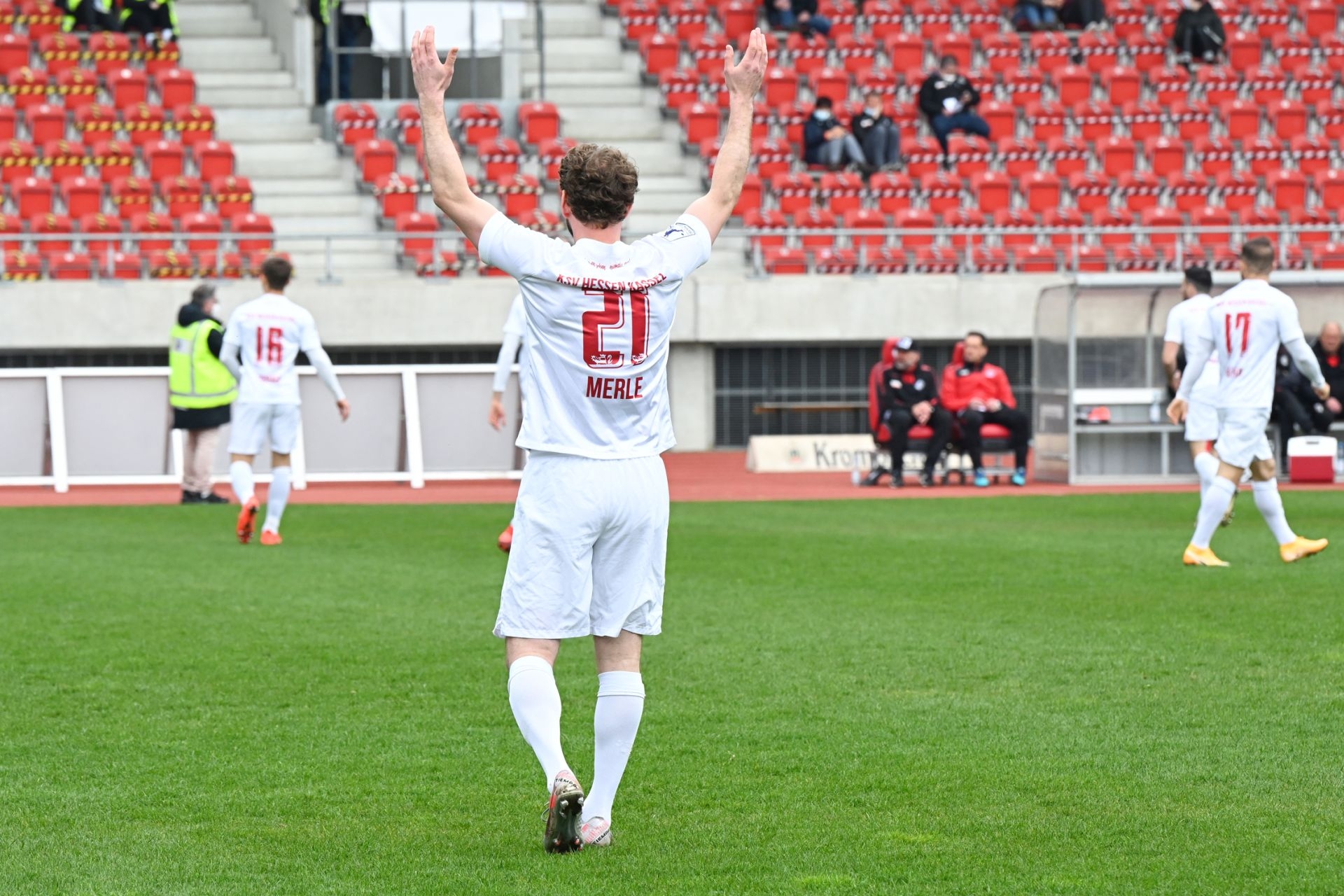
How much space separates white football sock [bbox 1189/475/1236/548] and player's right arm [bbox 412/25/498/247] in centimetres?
789

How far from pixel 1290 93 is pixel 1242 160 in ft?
6.89

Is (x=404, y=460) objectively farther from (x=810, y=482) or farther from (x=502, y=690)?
(x=502, y=690)

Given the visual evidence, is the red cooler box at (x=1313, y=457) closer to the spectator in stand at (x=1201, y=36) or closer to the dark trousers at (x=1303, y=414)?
the dark trousers at (x=1303, y=414)

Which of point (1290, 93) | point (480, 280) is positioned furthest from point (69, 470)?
point (1290, 93)

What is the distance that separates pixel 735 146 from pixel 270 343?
891 cm

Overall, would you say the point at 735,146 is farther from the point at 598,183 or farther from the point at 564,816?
the point at 564,816

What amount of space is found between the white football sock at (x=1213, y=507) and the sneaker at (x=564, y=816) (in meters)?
7.58

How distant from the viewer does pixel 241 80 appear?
3036 cm

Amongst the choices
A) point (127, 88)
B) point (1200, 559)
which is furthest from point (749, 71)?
point (127, 88)

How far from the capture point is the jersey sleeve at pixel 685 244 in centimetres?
511

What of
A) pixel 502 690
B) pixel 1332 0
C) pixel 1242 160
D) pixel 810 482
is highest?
pixel 1332 0

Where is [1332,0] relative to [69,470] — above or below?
above

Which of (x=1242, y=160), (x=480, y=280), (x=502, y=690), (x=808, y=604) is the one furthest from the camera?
(x=1242, y=160)

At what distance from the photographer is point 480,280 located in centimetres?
2484
